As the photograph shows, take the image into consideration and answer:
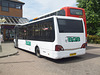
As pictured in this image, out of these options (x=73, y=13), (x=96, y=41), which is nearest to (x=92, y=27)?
(x=96, y=41)

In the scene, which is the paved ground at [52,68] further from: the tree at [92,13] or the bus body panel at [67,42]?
the tree at [92,13]

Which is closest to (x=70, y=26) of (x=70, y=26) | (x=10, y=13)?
(x=70, y=26)

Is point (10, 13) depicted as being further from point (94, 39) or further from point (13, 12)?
point (94, 39)

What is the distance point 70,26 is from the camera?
7.04 m

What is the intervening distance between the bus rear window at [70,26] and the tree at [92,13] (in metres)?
15.4

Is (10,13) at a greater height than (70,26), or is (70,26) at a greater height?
(10,13)

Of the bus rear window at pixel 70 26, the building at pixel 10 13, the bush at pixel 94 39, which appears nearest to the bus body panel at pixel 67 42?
the bus rear window at pixel 70 26

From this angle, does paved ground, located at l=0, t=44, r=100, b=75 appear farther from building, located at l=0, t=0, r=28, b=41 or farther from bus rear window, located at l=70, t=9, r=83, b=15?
building, located at l=0, t=0, r=28, b=41

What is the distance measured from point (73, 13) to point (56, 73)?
714cm

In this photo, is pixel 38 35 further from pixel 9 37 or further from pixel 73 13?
pixel 9 37

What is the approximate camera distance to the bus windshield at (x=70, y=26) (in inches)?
263

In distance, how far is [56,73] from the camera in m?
4.91

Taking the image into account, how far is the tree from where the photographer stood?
21730 mm

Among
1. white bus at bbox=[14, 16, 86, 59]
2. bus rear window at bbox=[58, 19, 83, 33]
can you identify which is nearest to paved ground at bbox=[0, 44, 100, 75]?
white bus at bbox=[14, 16, 86, 59]
